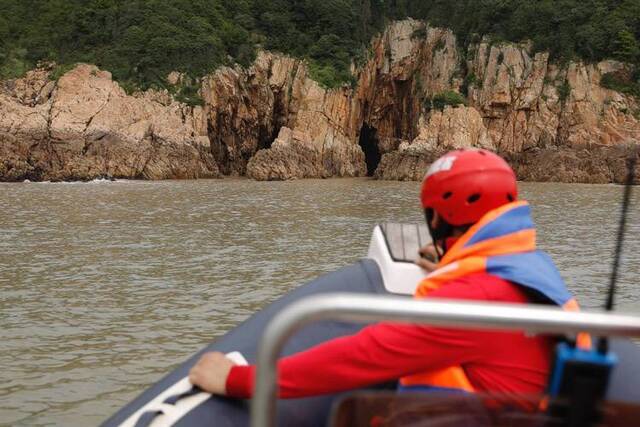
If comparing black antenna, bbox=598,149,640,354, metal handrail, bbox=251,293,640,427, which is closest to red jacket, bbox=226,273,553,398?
black antenna, bbox=598,149,640,354

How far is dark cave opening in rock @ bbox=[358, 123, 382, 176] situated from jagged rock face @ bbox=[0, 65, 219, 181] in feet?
39.8

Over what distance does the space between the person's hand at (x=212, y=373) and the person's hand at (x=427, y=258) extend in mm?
974

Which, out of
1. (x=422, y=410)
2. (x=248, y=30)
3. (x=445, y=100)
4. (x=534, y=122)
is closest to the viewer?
(x=422, y=410)

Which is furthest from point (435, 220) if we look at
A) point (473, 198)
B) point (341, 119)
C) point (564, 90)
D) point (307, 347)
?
point (341, 119)

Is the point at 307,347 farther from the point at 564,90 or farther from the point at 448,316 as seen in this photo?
the point at 564,90

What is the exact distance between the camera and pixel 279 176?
3425 cm

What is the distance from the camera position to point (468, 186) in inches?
73.5

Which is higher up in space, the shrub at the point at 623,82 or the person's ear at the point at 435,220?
the shrub at the point at 623,82

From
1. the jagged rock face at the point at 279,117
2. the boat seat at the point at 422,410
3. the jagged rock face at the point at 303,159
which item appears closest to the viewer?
the boat seat at the point at 422,410

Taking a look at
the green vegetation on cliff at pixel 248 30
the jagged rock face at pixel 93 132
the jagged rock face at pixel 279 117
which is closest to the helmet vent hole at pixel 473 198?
the jagged rock face at pixel 93 132

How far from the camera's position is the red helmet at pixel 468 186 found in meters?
1.87

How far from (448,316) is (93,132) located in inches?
1312

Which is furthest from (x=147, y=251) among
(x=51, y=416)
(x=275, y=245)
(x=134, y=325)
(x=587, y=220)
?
(x=587, y=220)

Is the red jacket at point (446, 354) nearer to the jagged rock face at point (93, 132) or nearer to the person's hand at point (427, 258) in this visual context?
the person's hand at point (427, 258)
